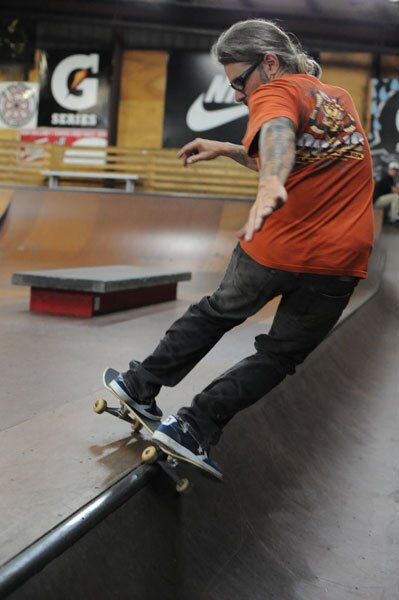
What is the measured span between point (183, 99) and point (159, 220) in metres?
5.82

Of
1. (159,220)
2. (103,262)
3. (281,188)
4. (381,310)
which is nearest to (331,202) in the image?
(281,188)

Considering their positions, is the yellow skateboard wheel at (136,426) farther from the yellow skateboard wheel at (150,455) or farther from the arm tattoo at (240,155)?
the arm tattoo at (240,155)

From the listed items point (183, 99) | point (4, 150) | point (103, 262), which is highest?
point (183, 99)

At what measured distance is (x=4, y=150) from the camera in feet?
49.4

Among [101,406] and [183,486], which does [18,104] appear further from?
[183,486]

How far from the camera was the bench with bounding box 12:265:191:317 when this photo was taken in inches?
173

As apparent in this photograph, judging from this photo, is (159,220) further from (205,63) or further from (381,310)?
(205,63)

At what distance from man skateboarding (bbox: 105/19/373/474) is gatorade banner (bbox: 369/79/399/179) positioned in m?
11.6

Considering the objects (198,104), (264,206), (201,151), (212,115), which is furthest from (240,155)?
(198,104)

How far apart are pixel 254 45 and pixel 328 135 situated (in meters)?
0.30

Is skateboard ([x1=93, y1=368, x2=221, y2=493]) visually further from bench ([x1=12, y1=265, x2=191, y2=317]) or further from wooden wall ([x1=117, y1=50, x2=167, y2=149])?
wooden wall ([x1=117, y1=50, x2=167, y2=149])

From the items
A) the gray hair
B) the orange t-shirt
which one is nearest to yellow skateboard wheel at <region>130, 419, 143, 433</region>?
the orange t-shirt

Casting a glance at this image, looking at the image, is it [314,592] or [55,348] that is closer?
[314,592]

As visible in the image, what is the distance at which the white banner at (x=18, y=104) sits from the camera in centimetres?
1441
